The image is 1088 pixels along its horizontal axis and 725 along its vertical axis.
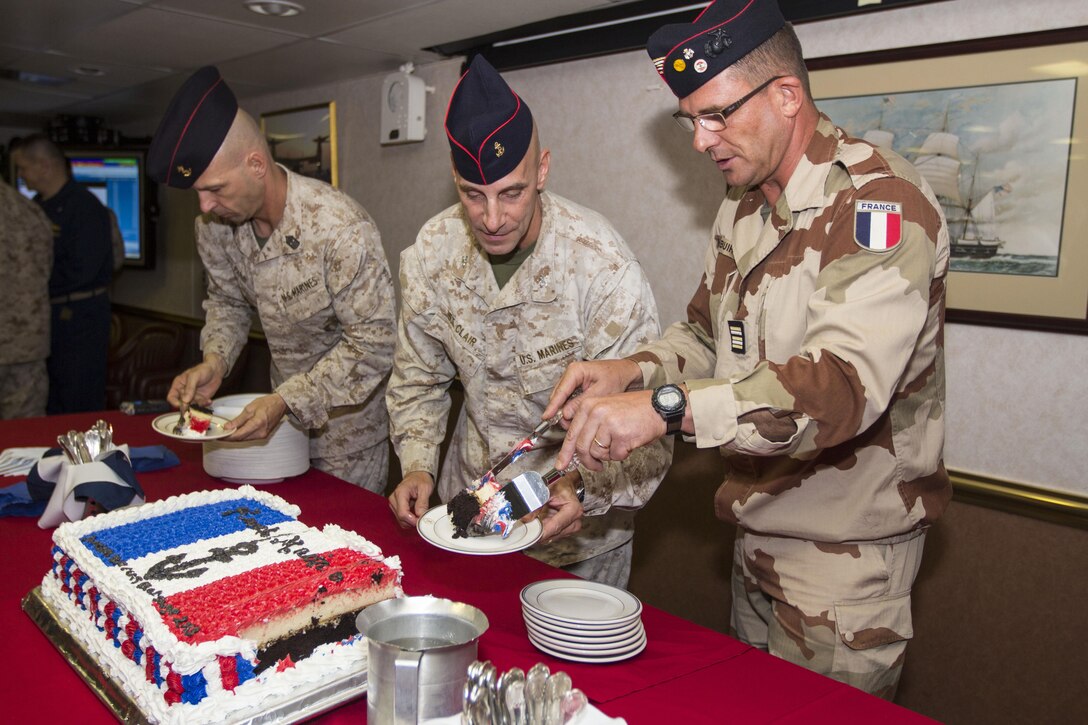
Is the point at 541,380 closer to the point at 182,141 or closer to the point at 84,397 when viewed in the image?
the point at 182,141

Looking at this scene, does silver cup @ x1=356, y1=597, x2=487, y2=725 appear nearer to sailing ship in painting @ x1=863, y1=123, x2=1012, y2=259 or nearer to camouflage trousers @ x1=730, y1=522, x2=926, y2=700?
camouflage trousers @ x1=730, y1=522, x2=926, y2=700

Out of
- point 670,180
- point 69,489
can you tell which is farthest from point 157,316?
point 69,489

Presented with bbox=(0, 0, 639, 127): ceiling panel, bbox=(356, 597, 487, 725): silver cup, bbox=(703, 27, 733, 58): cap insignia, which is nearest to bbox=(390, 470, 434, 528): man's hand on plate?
bbox=(356, 597, 487, 725): silver cup

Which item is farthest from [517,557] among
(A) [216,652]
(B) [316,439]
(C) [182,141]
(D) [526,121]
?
(C) [182,141]

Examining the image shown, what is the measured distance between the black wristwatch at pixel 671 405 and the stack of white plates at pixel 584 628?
32cm

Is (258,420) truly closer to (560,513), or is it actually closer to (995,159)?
(560,513)

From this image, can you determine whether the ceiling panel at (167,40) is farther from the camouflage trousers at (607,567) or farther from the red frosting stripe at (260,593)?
the red frosting stripe at (260,593)

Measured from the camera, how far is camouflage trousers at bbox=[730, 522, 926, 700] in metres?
1.58

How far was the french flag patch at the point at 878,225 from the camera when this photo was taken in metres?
1.36

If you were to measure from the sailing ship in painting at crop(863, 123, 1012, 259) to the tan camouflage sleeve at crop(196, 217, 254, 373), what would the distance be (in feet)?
6.99

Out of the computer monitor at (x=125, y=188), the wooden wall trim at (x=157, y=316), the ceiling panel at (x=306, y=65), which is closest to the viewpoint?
the ceiling panel at (x=306, y=65)

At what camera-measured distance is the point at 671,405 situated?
134 cm

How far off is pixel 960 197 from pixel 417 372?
5.10 feet

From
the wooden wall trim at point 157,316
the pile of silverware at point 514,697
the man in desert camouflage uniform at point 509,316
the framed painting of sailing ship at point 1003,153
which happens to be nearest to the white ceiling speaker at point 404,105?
the man in desert camouflage uniform at point 509,316
